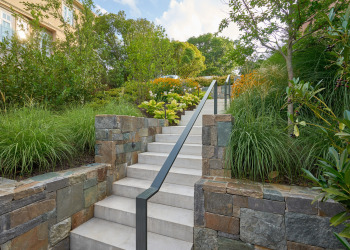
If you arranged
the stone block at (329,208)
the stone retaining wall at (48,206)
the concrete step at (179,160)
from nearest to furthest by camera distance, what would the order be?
the stone block at (329,208)
the stone retaining wall at (48,206)
the concrete step at (179,160)

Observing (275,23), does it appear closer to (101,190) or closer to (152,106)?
(152,106)

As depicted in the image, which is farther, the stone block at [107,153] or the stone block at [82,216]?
the stone block at [107,153]

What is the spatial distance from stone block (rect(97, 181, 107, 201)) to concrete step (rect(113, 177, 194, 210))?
13cm

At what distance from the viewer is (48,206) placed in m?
1.62

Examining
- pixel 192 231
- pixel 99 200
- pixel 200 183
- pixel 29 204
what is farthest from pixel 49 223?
pixel 200 183


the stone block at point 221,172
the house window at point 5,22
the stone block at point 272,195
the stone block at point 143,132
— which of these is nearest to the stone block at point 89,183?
the stone block at point 143,132

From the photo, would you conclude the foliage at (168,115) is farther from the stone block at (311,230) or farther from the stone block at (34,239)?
the stone block at (311,230)

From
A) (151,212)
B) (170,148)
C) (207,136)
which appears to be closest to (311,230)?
(207,136)

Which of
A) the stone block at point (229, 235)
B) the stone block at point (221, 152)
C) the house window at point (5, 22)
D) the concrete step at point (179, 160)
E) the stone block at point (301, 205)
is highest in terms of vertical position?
the house window at point (5, 22)

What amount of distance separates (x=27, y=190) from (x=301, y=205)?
2146 mm

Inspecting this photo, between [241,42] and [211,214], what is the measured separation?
2324 mm

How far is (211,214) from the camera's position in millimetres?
1570

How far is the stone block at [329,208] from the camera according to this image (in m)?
1.24

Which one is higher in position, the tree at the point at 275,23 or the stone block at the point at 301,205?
the tree at the point at 275,23
